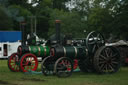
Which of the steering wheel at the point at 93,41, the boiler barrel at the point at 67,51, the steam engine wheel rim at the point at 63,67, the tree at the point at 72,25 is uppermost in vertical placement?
the tree at the point at 72,25

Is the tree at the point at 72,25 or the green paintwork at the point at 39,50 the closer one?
the green paintwork at the point at 39,50

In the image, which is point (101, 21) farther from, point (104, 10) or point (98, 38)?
point (98, 38)

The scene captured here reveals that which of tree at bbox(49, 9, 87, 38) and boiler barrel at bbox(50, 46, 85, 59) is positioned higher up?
tree at bbox(49, 9, 87, 38)

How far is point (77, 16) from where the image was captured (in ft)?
160

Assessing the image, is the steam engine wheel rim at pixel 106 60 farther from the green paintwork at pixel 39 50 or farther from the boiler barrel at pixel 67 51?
the green paintwork at pixel 39 50

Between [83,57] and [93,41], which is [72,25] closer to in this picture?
[93,41]

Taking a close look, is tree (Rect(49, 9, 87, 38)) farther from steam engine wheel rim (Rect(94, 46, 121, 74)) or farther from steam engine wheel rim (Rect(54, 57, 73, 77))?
steam engine wheel rim (Rect(54, 57, 73, 77))

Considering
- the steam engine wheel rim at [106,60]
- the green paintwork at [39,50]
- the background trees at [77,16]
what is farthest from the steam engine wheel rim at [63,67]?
the background trees at [77,16]

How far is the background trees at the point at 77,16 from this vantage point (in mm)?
15414

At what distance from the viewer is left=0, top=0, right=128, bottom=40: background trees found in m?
15.4

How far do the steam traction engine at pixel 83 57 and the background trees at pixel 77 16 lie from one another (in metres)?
2.71

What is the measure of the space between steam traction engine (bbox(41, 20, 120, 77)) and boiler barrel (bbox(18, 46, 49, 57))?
4.89 ft

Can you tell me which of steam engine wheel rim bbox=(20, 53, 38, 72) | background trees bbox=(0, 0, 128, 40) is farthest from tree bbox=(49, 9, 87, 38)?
steam engine wheel rim bbox=(20, 53, 38, 72)

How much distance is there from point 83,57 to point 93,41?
93 cm
